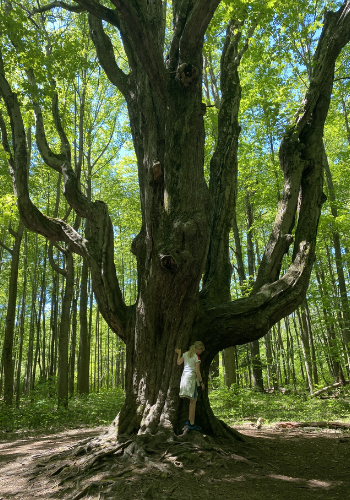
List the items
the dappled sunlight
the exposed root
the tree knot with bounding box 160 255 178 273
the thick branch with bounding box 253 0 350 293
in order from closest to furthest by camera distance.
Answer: the exposed root
the dappled sunlight
the tree knot with bounding box 160 255 178 273
the thick branch with bounding box 253 0 350 293

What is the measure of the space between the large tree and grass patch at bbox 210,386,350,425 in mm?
4273

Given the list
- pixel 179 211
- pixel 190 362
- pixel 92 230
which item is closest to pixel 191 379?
pixel 190 362

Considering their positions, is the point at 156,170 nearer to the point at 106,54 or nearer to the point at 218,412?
the point at 106,54

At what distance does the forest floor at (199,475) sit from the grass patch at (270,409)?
370cm

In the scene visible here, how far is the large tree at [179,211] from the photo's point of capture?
15.7 ft

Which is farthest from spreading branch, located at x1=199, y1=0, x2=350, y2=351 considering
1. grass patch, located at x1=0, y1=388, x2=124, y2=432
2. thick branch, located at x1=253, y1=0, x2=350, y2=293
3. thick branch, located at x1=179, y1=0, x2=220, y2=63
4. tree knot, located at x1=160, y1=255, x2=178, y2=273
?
grass patch, located at x1=0, y1=388, x2=124, y2=432

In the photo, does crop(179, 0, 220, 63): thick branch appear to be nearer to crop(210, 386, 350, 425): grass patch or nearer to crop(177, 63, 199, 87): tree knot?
crop(177, 63, 199, 87): tree knot

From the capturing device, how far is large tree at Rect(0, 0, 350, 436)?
4.79 m

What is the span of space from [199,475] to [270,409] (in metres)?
7.13

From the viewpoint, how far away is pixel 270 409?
10.0 meters

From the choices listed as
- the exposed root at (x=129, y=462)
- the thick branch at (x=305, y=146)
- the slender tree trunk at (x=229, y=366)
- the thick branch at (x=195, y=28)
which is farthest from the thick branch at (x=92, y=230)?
the slender tree trunk at (x=229, y=366)

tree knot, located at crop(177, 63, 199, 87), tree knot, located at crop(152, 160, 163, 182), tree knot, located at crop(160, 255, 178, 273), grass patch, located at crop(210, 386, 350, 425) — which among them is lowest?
grass patch, located at crop(210, 386, 350, 425)

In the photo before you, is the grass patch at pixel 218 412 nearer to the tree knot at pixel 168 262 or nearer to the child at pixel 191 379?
the child at pixel 191 379

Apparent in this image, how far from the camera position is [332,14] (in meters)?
5.98
